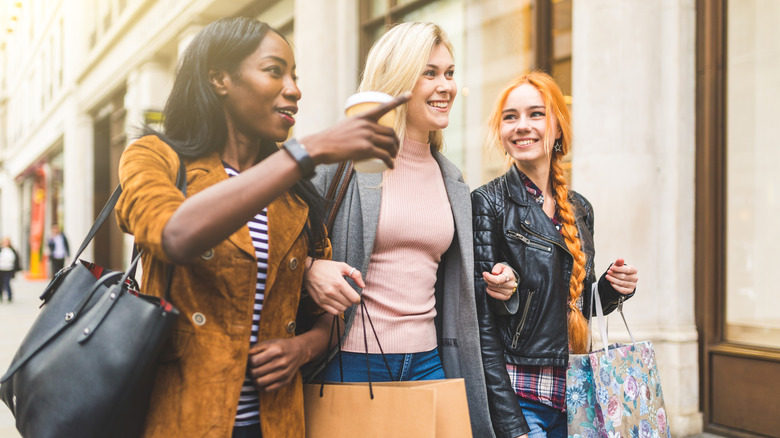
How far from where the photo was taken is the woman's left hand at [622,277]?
2.46m

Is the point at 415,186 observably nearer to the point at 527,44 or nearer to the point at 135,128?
the point at 135,128

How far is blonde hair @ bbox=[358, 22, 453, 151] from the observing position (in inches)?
90.5

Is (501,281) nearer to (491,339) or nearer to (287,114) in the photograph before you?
(491,339)

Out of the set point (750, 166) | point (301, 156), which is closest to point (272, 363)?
point (301, 156)

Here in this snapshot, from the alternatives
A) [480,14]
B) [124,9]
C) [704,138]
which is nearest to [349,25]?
[480,14]

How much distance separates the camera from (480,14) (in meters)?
6.79

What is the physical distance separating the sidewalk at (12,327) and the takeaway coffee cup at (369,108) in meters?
4.72

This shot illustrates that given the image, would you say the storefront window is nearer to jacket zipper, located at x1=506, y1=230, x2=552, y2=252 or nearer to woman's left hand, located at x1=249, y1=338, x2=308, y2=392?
jacket zipper, located at x1=506, y1=230, x2=552, y2=252

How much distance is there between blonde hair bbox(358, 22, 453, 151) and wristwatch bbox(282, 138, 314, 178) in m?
1.09

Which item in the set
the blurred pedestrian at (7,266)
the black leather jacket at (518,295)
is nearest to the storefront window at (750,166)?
the black leather jacket at (518,295)

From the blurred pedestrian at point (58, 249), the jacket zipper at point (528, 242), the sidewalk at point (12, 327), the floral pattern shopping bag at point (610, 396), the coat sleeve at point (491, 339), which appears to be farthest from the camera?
the blurred pedestrian at point (58, 249)

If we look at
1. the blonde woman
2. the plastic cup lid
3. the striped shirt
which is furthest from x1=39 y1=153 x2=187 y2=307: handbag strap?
the blonde woman

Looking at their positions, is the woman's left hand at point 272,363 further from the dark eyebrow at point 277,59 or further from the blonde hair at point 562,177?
the blonde hair at point 562,177

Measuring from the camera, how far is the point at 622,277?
2.47 metres
